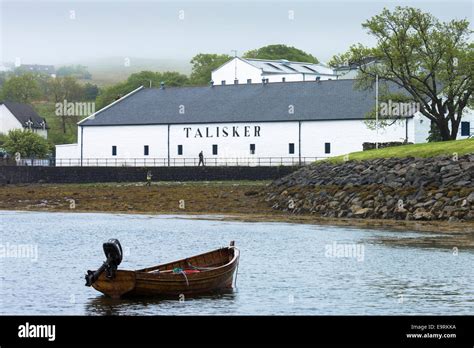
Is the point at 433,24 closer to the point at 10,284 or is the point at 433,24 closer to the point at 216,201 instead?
the point at 216,201

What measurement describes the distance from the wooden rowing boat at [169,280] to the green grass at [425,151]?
111 ft

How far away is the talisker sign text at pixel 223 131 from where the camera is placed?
4023 inches

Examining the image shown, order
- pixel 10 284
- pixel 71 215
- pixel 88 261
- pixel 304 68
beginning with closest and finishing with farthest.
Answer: pixel 10 284, pixel 88 261, pixel 71 215, pixel 304 68

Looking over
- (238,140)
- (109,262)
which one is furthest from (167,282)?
(238,140)

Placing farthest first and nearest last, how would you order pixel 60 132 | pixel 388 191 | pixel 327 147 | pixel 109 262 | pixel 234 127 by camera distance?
pixel 60 132 < pixel 234 127 < pixel 327 147 < pixel 388 191 < pixel 109 262

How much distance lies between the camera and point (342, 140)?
3831 inches

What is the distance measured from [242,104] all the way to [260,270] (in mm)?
66279

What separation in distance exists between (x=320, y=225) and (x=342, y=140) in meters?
37.8

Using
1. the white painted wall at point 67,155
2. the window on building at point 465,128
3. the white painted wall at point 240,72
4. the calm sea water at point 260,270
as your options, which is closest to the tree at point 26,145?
the white painted wall at point 67,155

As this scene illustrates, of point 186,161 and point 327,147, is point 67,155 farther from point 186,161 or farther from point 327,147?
point 327,147

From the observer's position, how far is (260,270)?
4159cm

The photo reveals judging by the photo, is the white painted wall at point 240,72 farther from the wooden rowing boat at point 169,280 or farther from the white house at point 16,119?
the wooden rowing boat at point 169,280
